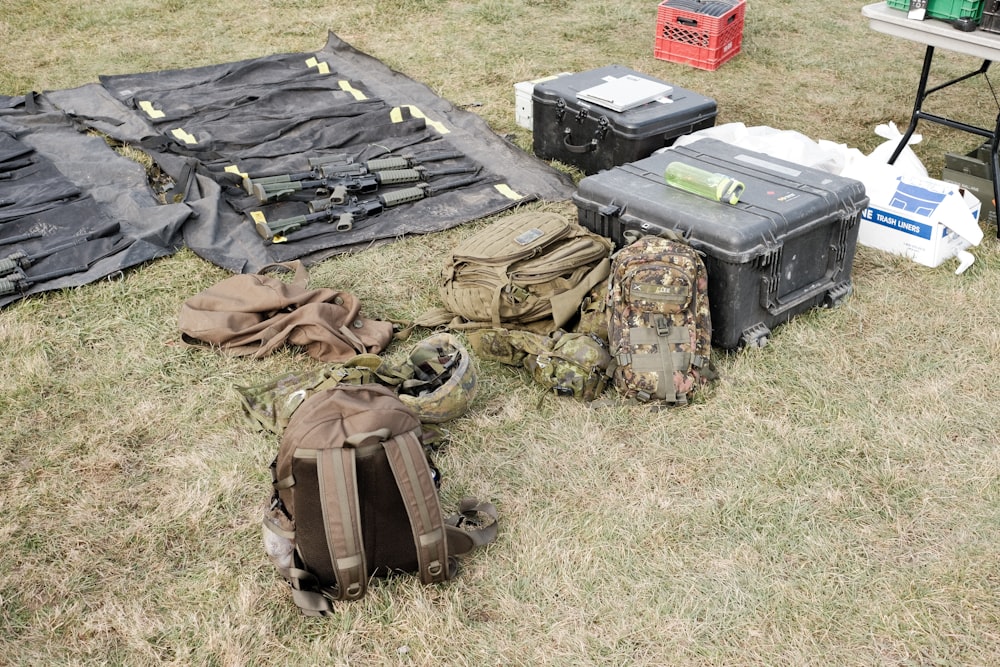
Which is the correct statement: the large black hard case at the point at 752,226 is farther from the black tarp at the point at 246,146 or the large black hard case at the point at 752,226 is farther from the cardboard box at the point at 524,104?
the cardboard box at the point at 524,104

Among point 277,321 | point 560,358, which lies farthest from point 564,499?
point 277,321

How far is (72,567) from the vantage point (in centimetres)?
353

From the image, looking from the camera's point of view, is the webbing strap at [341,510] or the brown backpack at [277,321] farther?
the brown backpack at [277,321]

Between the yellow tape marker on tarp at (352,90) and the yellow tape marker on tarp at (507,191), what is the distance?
2.19 meters

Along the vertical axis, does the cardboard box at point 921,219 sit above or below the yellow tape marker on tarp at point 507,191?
above

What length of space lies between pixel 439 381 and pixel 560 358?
0.62m

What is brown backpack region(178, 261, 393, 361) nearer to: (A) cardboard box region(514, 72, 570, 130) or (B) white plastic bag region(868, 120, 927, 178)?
(A) cardboard box region(514, 72, 570, 130)

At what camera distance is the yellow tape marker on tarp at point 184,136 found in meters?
7.18

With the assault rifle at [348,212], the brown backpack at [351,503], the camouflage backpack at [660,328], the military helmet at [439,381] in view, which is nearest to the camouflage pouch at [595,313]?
the camouflage backpack at [660,328]

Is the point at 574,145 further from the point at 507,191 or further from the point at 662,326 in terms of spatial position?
the point at 662,326

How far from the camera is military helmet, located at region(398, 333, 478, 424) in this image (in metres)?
4.11

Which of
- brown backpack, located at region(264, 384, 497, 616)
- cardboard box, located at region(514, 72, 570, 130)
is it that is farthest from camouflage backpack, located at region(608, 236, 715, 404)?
cardboard box, located at region(514, 72, 570, 130)

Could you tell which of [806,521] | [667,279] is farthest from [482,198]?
[806,521]

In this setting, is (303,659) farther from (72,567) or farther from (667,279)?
(667,279)
